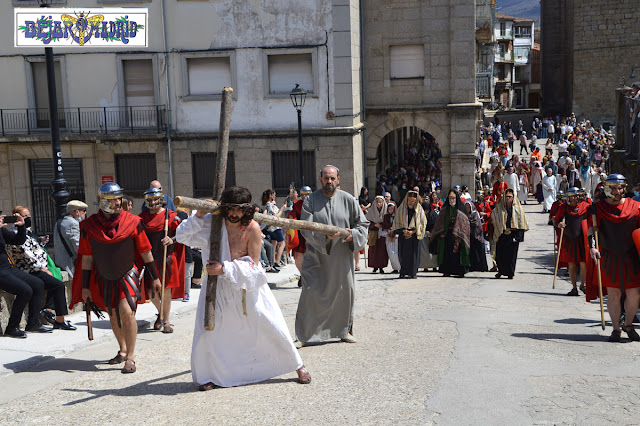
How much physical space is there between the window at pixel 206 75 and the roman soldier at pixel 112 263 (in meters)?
16.3

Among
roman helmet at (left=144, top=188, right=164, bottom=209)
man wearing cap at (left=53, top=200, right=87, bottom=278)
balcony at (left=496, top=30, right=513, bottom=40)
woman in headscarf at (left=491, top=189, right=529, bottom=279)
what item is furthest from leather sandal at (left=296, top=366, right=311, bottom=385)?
balcony at (left=496, top=30, right=513, bottom=40)

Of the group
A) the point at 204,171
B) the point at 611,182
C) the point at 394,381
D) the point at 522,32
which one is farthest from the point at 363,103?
the point at 522,32

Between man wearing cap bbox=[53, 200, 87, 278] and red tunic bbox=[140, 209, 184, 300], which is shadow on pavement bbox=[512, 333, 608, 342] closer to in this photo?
red tunic bbox=[140, 209, 184, 300]

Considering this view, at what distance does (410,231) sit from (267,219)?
823cm

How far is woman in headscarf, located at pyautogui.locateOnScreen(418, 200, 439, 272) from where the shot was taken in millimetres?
15836

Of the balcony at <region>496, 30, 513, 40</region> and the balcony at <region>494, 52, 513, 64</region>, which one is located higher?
the balcony at <region>496, 30, 513, 40</region>

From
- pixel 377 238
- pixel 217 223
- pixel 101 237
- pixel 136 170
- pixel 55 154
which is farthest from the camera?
pixel 136 170

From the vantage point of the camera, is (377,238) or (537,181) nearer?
(377,238)

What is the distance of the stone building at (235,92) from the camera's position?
919 inches

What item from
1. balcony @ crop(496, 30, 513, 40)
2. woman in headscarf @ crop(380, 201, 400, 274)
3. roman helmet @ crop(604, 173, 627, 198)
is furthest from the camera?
balcony @ crop(496, 30, 513, 40)

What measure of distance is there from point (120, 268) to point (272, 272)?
323 inches

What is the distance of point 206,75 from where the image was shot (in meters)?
23.8

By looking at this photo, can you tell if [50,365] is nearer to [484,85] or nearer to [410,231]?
[410,231]

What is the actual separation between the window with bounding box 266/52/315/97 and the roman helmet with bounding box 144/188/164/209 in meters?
14.3
